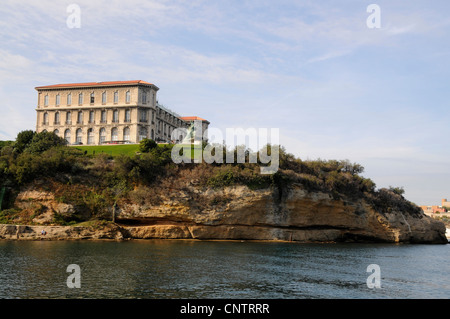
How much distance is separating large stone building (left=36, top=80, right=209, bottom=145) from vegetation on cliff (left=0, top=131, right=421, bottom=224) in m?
26.6

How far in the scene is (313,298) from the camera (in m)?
22.4

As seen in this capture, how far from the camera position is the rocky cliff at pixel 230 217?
52219 millimetres

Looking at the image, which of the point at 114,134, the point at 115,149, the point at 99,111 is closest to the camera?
the point at 115,149

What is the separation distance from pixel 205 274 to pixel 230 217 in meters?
26.9

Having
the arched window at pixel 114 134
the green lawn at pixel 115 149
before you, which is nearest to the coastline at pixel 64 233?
the green lawn at pixel 115 149

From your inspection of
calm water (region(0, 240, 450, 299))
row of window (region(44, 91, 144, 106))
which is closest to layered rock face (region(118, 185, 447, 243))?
calm water (region(0, 240, 450, 299))

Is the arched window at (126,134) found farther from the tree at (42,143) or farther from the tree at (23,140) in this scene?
the tree at (23,140)

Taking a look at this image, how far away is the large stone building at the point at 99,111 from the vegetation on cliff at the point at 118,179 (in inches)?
1046

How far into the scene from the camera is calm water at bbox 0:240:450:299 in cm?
2281

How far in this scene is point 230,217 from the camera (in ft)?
178

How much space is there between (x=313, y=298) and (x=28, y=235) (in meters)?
36.9

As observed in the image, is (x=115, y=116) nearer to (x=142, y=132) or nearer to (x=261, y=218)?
(x=142, y=132)

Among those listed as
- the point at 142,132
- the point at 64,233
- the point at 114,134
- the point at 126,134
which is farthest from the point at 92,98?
the point at 64,233
